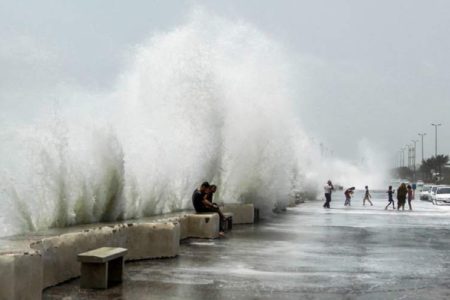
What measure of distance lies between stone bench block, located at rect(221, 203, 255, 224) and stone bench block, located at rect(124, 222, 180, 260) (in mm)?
7172

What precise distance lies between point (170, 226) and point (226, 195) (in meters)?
11.0

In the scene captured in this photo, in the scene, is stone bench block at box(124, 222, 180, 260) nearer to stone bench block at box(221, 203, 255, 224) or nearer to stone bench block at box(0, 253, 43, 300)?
stone bench block at box(0, 253, 43, 300)

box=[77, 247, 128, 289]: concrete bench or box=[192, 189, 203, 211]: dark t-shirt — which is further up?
box=[192, 189, 203, 211]: dark t-shirt

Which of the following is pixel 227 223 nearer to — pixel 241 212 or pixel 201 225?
pixel 241 212

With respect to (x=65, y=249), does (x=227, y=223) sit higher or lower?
lower

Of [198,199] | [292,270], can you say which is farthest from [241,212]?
[292,270]

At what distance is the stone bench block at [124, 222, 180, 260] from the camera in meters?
9.31

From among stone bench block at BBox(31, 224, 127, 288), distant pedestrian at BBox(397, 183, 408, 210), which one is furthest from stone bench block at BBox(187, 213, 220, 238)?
distant pedestrian at BBox(397, 183, 408, 210)

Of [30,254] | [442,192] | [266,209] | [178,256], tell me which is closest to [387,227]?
[266,209]

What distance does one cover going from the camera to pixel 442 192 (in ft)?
122

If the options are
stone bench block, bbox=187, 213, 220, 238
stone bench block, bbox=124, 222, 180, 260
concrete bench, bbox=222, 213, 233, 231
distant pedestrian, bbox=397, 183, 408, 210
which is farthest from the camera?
distant pedestrian, bbox=397, 183, 408, 210

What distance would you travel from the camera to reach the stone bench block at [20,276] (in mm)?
5324

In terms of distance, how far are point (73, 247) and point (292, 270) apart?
10.1 feet

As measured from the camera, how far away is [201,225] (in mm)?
12695
